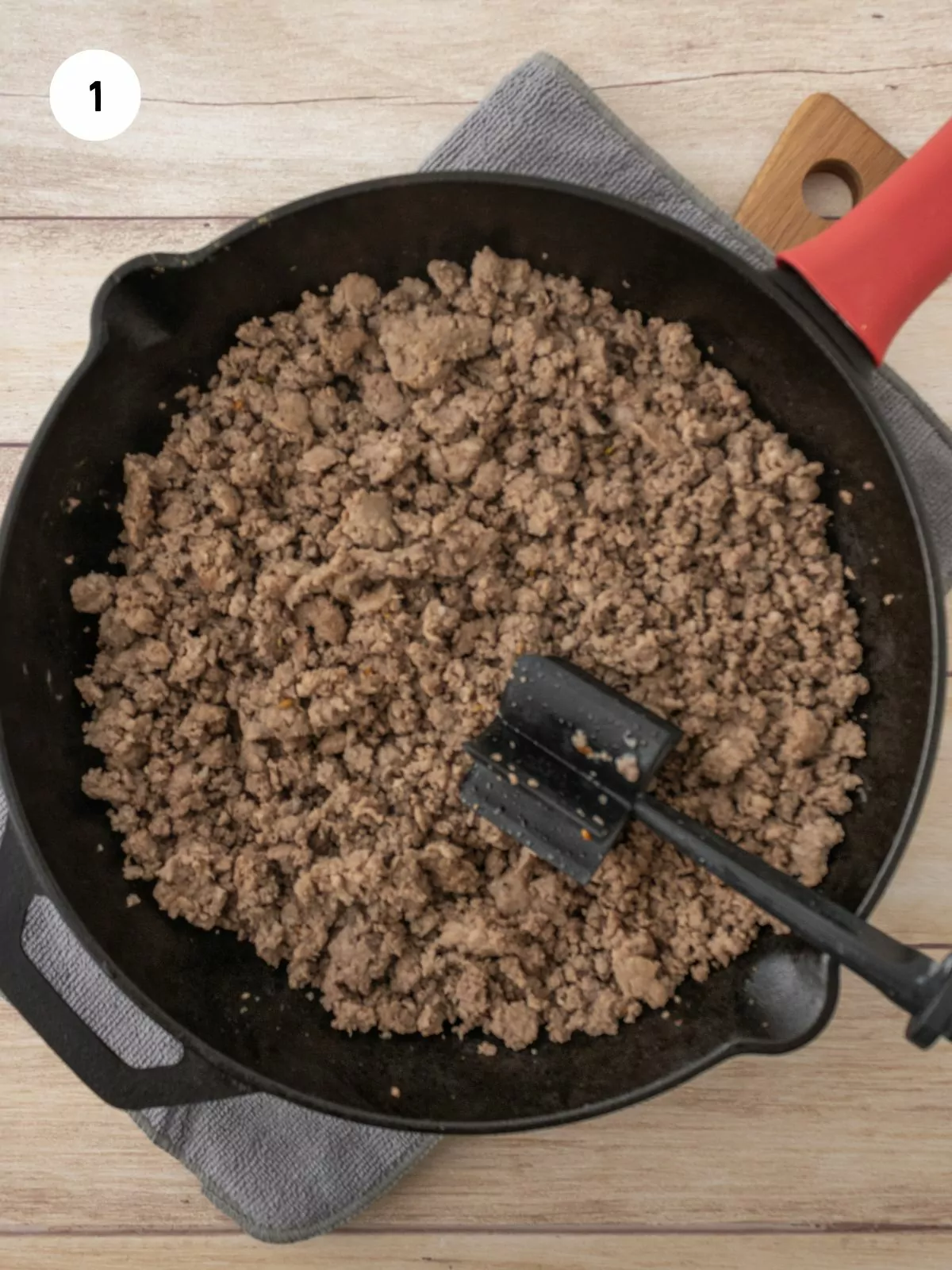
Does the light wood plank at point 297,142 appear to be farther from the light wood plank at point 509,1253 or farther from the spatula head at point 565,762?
the light wood plank at point 509,1253

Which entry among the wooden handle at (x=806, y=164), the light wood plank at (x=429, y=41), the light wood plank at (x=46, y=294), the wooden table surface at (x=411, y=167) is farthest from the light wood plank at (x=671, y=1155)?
the light wood plank at (x=429, y=41)

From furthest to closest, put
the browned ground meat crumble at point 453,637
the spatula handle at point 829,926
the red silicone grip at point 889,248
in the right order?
the browned ground meat crumble at point 453,637 → the red silicone grip at point 889,248 → the spatula handle at point 829,926

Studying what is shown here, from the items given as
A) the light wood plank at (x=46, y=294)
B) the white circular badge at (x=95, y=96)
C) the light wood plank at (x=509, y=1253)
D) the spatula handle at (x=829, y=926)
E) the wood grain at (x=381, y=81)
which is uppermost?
the wood grain at (x=381, y=81)

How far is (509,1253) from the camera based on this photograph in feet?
4.02

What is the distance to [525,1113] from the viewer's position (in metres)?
1.04

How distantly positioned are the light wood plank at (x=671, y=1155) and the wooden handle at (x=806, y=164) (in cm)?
83

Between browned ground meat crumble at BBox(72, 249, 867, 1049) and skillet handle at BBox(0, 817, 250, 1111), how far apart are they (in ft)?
0.45

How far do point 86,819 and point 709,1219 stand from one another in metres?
0.82

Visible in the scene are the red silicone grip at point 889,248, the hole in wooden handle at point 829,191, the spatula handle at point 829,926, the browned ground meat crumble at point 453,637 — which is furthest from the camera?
the hole in wooden handle at point 829,191

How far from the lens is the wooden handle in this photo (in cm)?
114

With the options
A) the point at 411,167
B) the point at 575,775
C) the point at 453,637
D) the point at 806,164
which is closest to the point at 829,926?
the point at 575,775

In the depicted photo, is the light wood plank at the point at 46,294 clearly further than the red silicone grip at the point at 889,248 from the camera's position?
Yes

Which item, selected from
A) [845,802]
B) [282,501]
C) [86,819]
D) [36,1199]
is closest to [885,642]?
[845,802]

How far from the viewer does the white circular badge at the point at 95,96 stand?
1.23 metres
